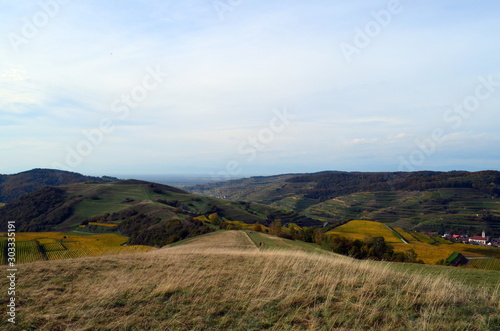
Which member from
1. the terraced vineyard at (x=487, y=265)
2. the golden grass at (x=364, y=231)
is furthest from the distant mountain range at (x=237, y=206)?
the terraced vineyard at (x=487, y=265)

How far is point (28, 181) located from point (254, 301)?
206497 millimetres

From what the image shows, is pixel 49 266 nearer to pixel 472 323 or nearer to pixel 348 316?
pixel 348 316

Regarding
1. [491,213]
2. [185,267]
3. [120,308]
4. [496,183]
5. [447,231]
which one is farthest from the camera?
[496,183]

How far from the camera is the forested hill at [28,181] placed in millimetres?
148500

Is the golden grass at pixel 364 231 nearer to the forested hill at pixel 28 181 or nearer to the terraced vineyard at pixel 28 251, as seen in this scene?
the terraced vineyard at pixel 28 251

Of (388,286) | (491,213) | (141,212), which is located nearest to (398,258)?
(388,286)

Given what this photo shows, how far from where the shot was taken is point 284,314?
5969mm

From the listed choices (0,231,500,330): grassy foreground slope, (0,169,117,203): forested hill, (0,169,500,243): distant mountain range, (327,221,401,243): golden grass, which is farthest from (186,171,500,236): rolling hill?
(0,169,117,203): forested hill

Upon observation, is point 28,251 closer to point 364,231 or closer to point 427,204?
point 364,231

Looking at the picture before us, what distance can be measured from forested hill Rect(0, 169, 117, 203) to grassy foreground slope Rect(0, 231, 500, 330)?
17653 centimetres

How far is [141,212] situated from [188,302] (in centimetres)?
7990

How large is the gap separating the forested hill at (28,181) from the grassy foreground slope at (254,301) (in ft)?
579

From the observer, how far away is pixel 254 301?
6.64m

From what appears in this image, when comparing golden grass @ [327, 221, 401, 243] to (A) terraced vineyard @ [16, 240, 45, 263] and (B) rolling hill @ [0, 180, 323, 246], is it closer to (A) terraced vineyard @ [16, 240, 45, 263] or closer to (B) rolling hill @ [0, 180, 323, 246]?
(B) rolling hill @ [0, 180, 323, 246]
